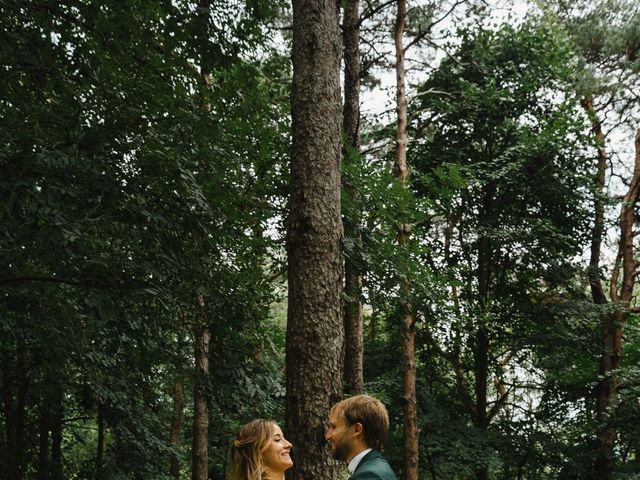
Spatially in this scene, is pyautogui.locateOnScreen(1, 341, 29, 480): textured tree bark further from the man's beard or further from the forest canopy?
the man's beard

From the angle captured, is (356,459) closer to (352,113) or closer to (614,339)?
(352,113)

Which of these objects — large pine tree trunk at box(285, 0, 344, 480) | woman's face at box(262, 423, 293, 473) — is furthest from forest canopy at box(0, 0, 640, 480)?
woman's face at box(262, 423, 293, 473)

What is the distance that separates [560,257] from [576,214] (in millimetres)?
1384

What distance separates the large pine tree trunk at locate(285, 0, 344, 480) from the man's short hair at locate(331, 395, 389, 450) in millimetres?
1336

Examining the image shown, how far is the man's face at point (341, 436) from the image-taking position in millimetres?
3381

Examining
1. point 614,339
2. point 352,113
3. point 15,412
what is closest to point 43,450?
point 15,412

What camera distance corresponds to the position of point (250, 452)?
11.5ft

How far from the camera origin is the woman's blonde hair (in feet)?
11.3

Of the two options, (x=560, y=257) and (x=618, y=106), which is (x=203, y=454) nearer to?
(x=560, y=257)

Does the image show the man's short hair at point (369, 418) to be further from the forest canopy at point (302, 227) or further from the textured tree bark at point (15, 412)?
the textured tree bark at point (15, 412)

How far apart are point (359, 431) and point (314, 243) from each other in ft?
6.53

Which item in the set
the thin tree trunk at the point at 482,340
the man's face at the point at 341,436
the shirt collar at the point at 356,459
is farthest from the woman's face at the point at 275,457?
the thin tree trunk at the point at 482,340

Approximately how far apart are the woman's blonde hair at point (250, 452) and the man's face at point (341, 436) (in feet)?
1.20

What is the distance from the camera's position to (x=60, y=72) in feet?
18.6
